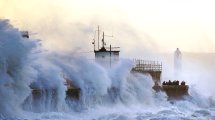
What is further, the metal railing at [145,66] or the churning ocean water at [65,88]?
the metal railing at [145,66]

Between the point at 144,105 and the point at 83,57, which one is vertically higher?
the point at 83,57

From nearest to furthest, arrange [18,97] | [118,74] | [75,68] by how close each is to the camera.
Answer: [18,97] → [75,68] → [118,74]

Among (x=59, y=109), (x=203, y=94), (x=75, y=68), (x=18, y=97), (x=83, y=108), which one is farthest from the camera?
(x=203, y=94)

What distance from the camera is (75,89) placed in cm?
3052

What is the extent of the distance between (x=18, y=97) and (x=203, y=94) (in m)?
27.7

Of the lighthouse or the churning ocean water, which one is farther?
the lighthouse

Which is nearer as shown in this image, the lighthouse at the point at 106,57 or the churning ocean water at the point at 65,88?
the churning ocean water at the point at 65,88

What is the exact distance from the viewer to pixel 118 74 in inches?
1435

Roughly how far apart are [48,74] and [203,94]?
23.8 meters

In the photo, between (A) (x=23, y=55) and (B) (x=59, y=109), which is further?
(B) (x=59, y=109)

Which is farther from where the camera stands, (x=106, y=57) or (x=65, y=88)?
(x=106, y=57)

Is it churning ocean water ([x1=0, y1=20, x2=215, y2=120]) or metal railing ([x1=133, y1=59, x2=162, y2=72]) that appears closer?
churning ocean water ([x1=0, y1=20, x2=215, y2=120])

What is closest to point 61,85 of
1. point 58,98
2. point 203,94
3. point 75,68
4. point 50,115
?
point 58,98

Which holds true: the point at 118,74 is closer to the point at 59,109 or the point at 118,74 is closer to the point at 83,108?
the point at 83,108
